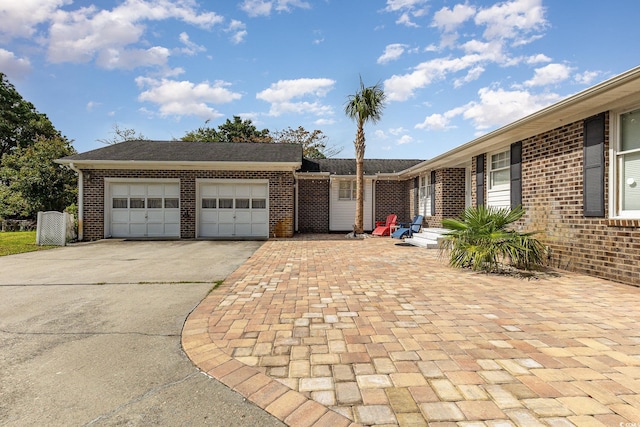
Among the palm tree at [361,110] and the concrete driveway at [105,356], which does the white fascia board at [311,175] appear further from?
the concrete driveway at [105,356]

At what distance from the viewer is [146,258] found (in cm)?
778

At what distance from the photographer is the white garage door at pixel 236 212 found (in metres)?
12.6

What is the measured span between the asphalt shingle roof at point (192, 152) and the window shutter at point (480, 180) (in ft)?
21.6

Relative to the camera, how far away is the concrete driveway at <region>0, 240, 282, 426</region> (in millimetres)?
1821

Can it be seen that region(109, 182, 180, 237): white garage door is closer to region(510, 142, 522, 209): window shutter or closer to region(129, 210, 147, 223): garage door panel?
region(129, 210, 147, 223): garage door panel

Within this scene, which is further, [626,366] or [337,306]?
[337,306]

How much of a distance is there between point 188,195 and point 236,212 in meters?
1.98

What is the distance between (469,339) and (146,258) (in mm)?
7649

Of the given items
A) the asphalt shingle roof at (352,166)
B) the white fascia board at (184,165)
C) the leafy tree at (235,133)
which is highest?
the leafy tree at (235,133)

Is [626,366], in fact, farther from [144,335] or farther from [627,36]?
[627,36]

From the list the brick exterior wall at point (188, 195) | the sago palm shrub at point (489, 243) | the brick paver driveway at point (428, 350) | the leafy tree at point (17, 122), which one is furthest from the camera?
the leafy tree at point (17, 122)

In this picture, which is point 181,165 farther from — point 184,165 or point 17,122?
point 17,122

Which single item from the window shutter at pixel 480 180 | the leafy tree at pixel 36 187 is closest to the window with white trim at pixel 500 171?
the window shutter at pixel 480 180

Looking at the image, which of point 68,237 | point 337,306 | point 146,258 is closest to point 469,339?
point 337,306
